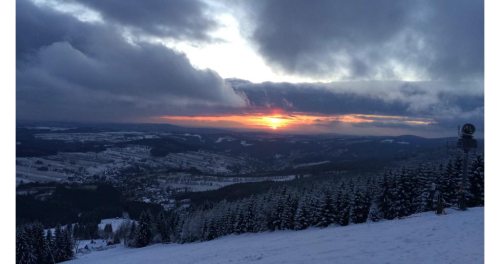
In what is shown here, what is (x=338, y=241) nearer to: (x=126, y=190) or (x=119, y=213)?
A: (x=119, y=213)

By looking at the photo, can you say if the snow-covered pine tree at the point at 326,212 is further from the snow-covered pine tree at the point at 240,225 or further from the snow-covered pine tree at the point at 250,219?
the snow-covered pine tree at the point at 240,225

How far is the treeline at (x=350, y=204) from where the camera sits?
36.3 m

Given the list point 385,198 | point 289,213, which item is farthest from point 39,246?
point 385,198

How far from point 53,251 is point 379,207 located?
62943 millimetres

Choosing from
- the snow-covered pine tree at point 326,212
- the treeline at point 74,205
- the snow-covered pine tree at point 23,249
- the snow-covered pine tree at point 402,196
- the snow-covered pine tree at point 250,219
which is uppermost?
the snow-covered pine tree at point 402,196

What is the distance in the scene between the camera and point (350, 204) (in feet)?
138

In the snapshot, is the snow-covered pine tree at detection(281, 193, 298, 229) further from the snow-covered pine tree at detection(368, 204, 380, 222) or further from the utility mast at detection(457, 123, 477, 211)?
the utility mast at detection(457, 123, 477, 211)

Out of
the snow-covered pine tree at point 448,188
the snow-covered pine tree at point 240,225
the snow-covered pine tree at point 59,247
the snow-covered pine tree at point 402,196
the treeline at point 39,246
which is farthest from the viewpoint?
the snow-covered pine tree at point 59,247

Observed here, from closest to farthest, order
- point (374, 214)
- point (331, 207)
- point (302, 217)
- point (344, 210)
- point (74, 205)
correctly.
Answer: point (374, 214) → point (344, 210) → point (331, 207) → point (302, 217) → point (74, 205)

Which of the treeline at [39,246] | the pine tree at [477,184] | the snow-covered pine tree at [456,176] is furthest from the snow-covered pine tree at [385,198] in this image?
the treeline at [39,246]

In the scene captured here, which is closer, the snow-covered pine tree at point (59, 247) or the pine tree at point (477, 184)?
the pine tree at point (477, 184)

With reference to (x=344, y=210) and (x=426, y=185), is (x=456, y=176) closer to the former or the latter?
(x=426, y=185)

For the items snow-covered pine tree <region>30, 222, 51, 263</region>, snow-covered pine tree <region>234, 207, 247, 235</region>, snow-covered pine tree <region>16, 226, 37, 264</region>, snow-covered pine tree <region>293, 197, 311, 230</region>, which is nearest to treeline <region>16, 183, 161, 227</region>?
snow-covered pine tree <region>30, 222, 51, 263</region>
